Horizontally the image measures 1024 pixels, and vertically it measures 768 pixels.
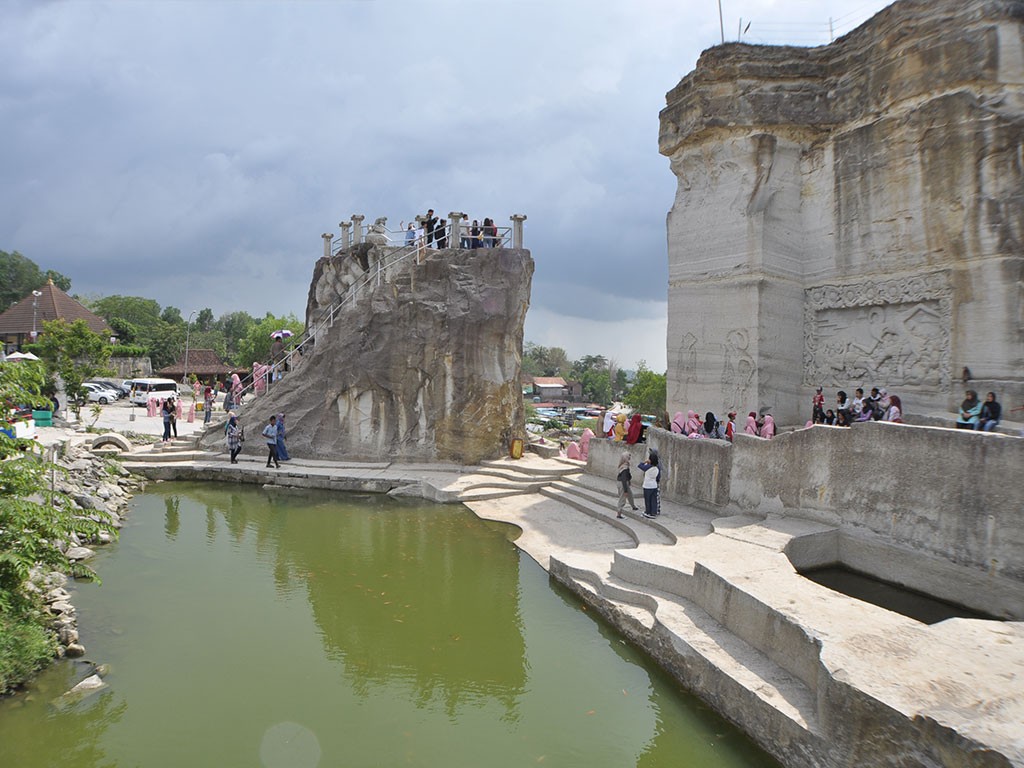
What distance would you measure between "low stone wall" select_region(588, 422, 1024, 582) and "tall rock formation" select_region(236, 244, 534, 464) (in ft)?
25.6

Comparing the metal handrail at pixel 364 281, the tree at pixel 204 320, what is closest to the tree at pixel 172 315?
the tree at pixel 204 320

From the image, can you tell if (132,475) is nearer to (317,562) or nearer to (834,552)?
(317,562)

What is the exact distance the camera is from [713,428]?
510 inches

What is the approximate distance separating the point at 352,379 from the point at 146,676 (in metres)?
12.1

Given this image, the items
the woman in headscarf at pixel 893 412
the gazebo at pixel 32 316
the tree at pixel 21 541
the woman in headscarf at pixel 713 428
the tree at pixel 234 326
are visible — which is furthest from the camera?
the tree at pixel 234 326

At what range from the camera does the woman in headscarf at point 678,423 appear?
13.4m

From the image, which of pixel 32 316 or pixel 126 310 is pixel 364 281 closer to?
pixel 32 316

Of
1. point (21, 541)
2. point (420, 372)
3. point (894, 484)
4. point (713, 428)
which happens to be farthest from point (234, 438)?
point (894, 484)

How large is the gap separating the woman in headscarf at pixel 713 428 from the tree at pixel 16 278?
64.0 metres

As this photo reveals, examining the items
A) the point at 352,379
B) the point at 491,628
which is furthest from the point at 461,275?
the point at 491,628

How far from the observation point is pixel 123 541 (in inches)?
421

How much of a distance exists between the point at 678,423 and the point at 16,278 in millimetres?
67912

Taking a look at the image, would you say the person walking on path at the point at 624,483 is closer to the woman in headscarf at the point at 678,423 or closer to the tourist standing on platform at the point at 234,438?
the woman in headscarf at the point at 678,423

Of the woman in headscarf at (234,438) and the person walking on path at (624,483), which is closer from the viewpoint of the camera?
the person walking on path at (624,483)
